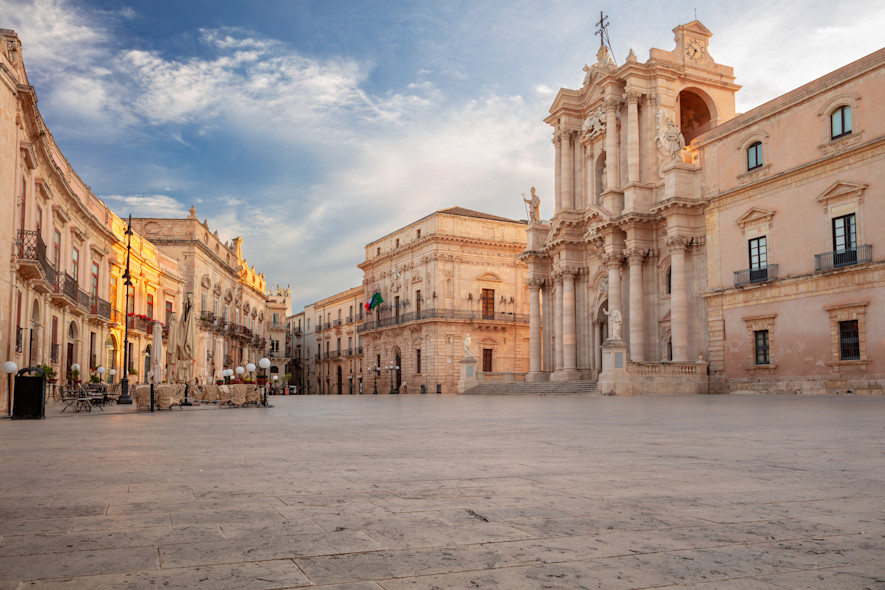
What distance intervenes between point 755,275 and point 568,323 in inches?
469

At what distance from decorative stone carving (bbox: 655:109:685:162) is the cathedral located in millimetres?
85

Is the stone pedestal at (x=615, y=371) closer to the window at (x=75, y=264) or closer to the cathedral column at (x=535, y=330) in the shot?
the cathedral column at (x=535, y=330)

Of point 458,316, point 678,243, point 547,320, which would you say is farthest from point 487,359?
point 678,243

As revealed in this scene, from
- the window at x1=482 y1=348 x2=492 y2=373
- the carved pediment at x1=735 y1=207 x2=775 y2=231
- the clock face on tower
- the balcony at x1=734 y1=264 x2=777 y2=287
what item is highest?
the clock face on tower

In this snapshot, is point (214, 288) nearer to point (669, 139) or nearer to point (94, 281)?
point (94, 281)

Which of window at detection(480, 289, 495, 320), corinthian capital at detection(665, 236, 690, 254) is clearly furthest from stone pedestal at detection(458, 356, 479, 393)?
window at detection(480, 289, 495, 320)

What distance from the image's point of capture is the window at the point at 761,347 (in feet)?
93.6

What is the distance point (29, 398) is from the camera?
13914 millimetres

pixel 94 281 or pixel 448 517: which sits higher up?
pixel 94 281

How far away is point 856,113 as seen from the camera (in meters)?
25.2

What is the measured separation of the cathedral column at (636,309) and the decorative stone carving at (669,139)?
4.52m

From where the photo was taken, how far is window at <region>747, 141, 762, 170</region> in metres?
29.1

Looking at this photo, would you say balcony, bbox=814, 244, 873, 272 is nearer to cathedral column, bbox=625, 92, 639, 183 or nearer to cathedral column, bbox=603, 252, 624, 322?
cathedral column, bbox=603, 252, 624, 322

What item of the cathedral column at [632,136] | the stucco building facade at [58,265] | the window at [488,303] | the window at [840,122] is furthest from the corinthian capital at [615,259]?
the stucco building facade at [58,265]
